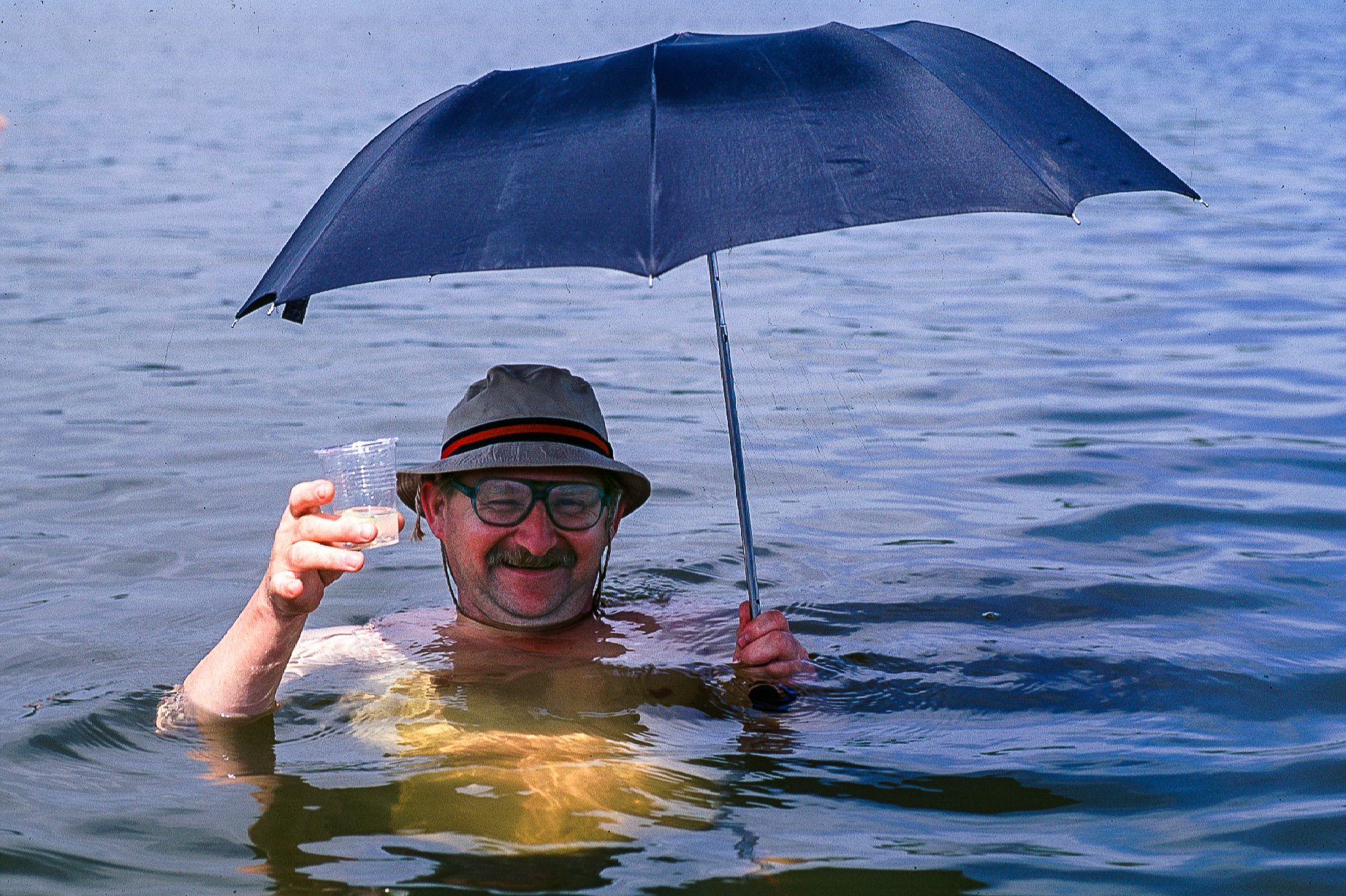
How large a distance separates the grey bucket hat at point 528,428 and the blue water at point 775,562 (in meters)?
0.67

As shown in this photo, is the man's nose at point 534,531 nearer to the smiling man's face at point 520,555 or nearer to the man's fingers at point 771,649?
the smiling man's face at point 520,555

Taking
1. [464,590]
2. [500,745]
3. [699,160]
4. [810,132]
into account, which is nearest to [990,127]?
[810,132]

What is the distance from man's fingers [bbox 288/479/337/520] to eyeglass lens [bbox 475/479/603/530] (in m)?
1.17

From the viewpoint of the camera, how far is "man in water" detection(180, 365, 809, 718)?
14.7 feet

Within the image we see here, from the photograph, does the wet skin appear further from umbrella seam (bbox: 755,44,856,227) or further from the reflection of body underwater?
umbrella seam (bbox: 755,44,856,227)

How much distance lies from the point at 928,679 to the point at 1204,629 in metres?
1.13

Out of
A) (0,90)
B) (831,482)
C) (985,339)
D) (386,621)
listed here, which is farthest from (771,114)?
(0,90)

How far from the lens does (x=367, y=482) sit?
11.0 feet

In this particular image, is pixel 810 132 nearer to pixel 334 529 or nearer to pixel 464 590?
pixel 334 529

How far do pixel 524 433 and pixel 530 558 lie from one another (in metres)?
0.38

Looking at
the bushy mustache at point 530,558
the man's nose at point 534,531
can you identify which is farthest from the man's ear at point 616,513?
the man's nose at point 534,531

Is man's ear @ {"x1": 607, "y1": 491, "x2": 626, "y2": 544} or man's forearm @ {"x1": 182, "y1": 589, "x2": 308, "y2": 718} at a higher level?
man's ear @ {"x1": 607, "y1": 491, "x2": 626, "y2": 544}

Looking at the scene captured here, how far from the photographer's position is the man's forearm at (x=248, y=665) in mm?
3709

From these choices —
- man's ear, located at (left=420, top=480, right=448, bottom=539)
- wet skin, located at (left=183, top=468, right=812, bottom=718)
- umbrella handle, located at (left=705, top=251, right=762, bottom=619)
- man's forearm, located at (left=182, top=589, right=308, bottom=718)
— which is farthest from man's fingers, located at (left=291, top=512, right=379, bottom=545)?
man's ear, located at (left=420, top=480, right=448, bottom=539)
